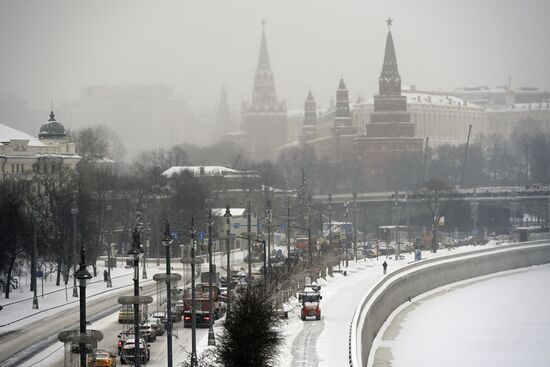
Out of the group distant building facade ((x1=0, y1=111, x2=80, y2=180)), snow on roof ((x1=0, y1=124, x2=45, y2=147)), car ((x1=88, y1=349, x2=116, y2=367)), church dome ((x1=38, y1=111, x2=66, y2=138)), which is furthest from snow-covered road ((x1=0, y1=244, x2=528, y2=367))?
church dome ((x1=38, y1=111, x2=66, y2=138))

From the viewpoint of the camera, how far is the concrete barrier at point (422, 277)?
55750 mm

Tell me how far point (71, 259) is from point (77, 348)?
1538 inches

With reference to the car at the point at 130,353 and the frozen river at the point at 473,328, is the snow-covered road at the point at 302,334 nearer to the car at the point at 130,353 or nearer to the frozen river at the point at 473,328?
the car at the point at 130,353

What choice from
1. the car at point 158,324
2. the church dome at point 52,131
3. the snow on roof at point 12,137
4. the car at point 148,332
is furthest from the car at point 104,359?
the church dome at point 52,131

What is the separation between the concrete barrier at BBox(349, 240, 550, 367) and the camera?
5575cm

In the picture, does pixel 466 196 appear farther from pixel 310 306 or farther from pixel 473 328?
pixel 310 306

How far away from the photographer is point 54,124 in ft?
392

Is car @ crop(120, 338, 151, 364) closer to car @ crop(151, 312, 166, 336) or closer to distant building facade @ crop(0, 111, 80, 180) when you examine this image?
car @ crop(151, 312, 166, 336)

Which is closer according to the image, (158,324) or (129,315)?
(129,315)

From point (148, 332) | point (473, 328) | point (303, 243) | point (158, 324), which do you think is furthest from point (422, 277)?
point (148, 332)

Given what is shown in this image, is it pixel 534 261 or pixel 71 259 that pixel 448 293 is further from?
pixel 71 259

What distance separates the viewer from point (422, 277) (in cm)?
9019

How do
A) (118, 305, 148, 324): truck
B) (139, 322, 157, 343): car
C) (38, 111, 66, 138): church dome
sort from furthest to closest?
(38, 111, 66, 138): church dome → (118, 305, 148, 324): truck → (139, 322, 157, 343): car

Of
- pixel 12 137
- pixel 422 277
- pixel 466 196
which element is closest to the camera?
pixel 422 277
